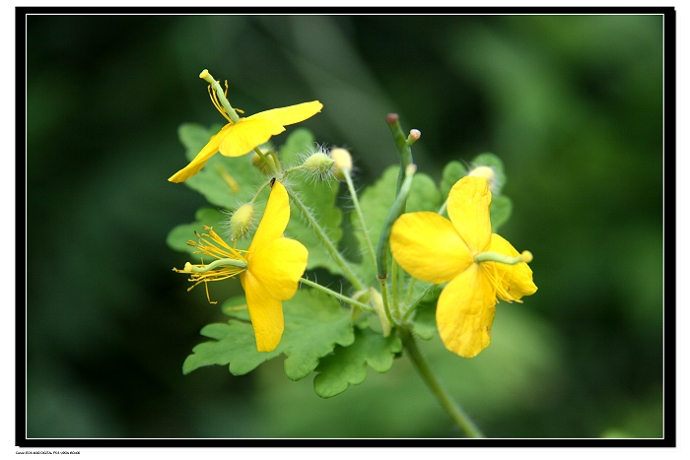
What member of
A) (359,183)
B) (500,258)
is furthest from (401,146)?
(359,183)

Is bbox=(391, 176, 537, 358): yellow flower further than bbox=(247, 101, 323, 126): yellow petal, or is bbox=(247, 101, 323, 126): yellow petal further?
bbox=(247, 101, 323, 126): yellow petal

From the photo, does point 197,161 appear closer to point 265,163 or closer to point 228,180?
point 265,163

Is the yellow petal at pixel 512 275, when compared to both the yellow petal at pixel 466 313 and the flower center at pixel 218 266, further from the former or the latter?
the flower center at pixel 218 266

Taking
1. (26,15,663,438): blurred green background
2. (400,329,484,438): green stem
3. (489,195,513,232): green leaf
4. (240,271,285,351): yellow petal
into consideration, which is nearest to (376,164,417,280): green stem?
(240,271,285,351): yellow petal

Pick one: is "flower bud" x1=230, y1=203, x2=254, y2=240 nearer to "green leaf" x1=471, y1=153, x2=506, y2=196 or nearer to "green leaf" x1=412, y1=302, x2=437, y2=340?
"green leaf" x1=412, y1=302, x2=437, y2=340

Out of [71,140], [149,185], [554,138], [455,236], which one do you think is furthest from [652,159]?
[71,140]

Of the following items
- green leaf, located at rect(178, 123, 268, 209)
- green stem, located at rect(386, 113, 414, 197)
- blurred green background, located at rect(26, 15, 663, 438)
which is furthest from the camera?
blurred green background, located at rect(26, 15, 663, 438)
